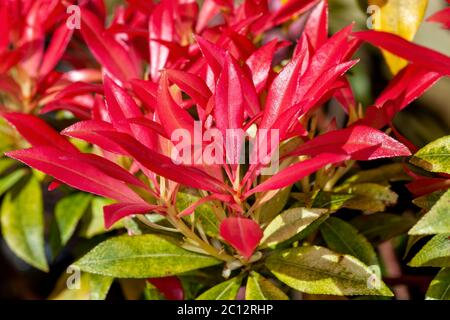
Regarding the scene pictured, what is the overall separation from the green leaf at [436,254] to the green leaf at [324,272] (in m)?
0.05

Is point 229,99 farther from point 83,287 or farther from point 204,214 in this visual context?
point 83,287

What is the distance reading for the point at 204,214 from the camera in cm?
87

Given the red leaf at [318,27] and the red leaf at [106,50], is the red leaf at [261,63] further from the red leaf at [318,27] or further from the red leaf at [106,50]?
the red leaf at [106,50]

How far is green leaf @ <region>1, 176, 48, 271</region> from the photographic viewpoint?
1.06 metres

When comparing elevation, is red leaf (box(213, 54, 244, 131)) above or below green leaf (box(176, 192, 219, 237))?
above

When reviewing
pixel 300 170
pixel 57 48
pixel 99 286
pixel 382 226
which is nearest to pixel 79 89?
pixel 57 48

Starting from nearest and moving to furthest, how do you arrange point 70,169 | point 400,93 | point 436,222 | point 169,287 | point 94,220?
point 436,222 < point 70,169 < point 400,93 < point 169,287 < point 94,220

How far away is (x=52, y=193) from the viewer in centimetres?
131

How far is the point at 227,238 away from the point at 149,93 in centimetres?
21

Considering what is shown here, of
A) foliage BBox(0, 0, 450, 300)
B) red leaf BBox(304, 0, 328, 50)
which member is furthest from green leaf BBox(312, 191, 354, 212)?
red leaf BBox(304, 0, 328, 50)

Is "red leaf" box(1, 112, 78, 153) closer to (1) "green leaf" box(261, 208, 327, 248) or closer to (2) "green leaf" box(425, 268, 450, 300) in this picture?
(1) "green leaf" box(261, 208, 327, 248)

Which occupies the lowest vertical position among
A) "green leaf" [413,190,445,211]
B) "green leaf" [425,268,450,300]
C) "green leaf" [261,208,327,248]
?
"green leaf" [425,268,450,300]

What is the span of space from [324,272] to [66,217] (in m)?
0.46

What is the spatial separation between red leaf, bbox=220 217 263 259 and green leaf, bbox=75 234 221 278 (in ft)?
0.51
